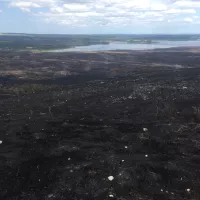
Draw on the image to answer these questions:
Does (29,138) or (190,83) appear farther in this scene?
(190,83)

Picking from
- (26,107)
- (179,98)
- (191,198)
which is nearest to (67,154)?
(191,198)

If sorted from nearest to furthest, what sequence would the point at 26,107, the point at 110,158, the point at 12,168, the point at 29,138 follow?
the point at 12,168 → the point at 110,158 → the point at 29,138 → the point at 26,107

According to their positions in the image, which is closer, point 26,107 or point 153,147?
point 153,147

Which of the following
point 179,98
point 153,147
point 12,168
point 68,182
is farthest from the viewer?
point 179,98

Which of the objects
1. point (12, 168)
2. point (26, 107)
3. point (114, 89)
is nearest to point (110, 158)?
point (12, 168)

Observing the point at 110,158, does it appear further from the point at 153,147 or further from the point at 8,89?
the point at 8,89

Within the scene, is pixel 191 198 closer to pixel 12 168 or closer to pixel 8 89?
pixel 12 168
